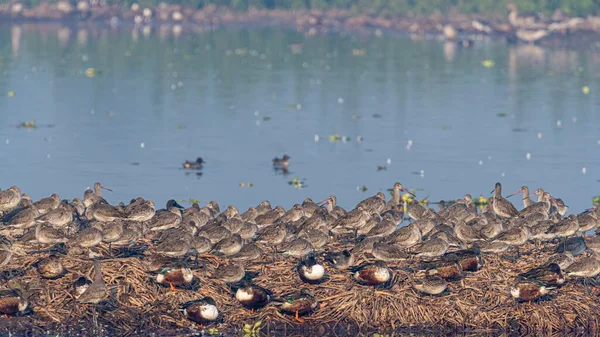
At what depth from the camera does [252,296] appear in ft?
67.1

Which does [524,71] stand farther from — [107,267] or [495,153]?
[107,267]

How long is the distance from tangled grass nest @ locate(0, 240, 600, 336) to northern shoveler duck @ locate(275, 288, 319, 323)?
177 mm

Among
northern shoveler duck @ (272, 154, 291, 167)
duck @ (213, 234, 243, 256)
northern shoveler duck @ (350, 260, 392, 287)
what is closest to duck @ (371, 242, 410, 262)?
northern shoveler duck @ (350, 260, 392, 287)

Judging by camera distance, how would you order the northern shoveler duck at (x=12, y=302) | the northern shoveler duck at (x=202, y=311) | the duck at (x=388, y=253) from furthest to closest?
the duck at (x=388, y=253), the northern shoveler duck at (x=202, y=311), the northern shoveler duck at (x=12, y=302)

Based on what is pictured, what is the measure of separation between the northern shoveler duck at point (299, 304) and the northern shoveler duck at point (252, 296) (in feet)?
1.00

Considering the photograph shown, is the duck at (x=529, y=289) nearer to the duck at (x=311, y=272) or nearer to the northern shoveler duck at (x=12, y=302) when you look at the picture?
the duck at (x=311, y=272)

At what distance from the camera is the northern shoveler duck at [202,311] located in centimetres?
2011

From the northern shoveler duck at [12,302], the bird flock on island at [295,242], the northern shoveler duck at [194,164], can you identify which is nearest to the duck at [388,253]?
the bird flock on island at [295,242]

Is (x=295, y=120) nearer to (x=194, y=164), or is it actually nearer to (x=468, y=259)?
(x=194, y=164)

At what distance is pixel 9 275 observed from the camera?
70.0ft

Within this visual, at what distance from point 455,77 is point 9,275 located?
52779 mm

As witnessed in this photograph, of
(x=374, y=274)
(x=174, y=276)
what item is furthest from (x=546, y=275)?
(x=174, y=276)

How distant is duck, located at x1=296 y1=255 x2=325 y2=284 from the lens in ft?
69.8

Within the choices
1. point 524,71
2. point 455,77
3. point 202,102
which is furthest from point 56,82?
point 524,71
